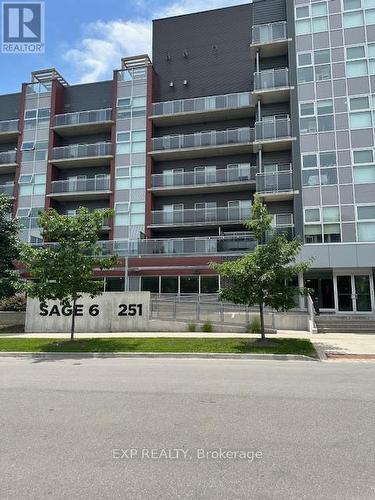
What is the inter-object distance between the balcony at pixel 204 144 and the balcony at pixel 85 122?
5139 millimetres

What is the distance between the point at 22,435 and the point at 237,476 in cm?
286

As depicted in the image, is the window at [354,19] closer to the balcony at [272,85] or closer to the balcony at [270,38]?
the balcony at [270,38]

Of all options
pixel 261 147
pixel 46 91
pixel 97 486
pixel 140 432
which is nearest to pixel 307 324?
pixel 261 147

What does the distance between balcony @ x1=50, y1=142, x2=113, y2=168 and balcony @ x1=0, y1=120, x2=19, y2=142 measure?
5.12m

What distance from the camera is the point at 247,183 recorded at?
33469mm

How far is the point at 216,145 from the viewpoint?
3472 cm

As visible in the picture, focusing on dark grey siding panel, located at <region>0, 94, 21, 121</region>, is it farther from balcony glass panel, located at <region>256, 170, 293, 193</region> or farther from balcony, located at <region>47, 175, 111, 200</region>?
balcony glass panel, located at <region>256, 170, 293, 193</region>

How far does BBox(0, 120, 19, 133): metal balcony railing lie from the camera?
133ft

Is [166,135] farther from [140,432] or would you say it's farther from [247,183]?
[140,432]

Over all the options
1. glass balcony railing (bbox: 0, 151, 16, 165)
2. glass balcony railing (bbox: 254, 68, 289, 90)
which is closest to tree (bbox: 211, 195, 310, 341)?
glass balcony railing (bbox: 254, 68, 289, 90)

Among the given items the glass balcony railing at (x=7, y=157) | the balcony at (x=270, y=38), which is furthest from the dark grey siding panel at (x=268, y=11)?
the glass balcony railing at (x=7, y=157)

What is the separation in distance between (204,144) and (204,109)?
3031 millimetres

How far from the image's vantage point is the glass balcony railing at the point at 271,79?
32000mm

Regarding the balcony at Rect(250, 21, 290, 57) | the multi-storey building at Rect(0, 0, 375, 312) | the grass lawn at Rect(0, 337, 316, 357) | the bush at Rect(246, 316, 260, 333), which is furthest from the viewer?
the balcony at Rect(250, 21, 290, 57)
